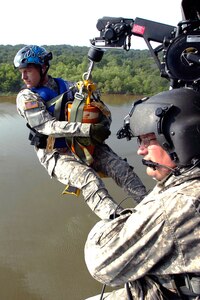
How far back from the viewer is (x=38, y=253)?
569 cm

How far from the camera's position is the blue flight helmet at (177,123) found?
6.52 feet

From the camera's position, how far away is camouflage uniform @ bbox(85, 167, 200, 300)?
171cm

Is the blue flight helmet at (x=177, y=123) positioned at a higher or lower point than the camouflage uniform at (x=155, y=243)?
higher

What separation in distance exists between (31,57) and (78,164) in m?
1.36

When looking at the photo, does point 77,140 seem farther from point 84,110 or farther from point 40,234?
point 40,234

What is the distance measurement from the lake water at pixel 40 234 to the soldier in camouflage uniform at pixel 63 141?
67.8 inches

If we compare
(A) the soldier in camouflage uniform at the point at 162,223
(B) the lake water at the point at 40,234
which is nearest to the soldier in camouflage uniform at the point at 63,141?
(A) the soldier in camouflage uniform at the point at 162,223

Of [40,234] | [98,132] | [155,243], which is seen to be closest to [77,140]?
[98,132]

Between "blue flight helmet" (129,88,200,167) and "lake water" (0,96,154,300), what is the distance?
3422 millimetres

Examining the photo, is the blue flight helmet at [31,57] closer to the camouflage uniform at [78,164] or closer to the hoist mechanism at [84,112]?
the camouflage uniform at [78,164]

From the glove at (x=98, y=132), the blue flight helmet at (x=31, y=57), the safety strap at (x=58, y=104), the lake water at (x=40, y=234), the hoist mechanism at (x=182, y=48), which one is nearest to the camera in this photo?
the hoist mechanism at (x=182, y=48)

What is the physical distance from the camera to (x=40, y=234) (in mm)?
6066

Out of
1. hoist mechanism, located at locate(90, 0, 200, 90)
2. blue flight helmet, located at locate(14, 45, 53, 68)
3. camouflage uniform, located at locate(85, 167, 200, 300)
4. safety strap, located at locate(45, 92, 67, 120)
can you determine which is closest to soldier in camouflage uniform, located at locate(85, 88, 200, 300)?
camouflage uniform, located at locate(85, 167, 200, 300)

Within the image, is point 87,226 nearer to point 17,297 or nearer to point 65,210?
point 65,210
